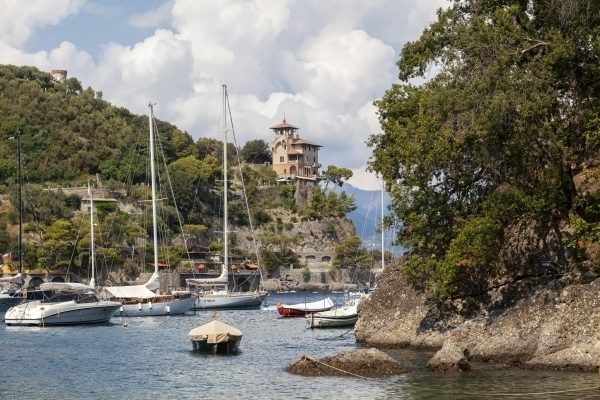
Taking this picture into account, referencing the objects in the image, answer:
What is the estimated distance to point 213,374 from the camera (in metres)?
33.8

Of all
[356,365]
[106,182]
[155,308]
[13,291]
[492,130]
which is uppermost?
[106,182]

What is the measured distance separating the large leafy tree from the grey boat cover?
8349 mm

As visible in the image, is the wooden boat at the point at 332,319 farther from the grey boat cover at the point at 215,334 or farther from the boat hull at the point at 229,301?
the boat hull at the point at 229,301

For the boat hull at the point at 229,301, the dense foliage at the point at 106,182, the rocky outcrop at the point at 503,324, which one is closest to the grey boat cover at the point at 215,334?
the rocky outcrop at the point at 503,324

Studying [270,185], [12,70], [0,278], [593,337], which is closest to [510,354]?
[593,337]

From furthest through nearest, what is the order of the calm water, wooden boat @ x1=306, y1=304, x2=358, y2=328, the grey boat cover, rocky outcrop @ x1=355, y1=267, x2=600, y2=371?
wooden boat @ x1=306, y1=304, x2=358, y2=328 < the grey boat cover < rocky outcrop @ x1=355, y1=267, x2=600, y2=371 < the calm water

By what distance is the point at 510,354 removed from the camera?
32.7 m

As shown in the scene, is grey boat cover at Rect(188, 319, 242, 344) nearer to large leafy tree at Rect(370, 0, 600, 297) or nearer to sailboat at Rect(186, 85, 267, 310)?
large leafy tree at Rect(370, 0, 600, 297)

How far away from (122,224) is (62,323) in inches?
2764

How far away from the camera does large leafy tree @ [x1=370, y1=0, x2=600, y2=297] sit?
3188 centimetres

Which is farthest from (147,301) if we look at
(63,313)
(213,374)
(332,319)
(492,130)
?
(492,130)

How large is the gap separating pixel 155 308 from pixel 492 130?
139 feet

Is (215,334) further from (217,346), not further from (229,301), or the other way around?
(229,301)

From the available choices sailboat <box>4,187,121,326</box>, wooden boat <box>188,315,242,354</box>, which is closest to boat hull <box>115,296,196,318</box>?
sailboat <box>4,187,121,326</box>
